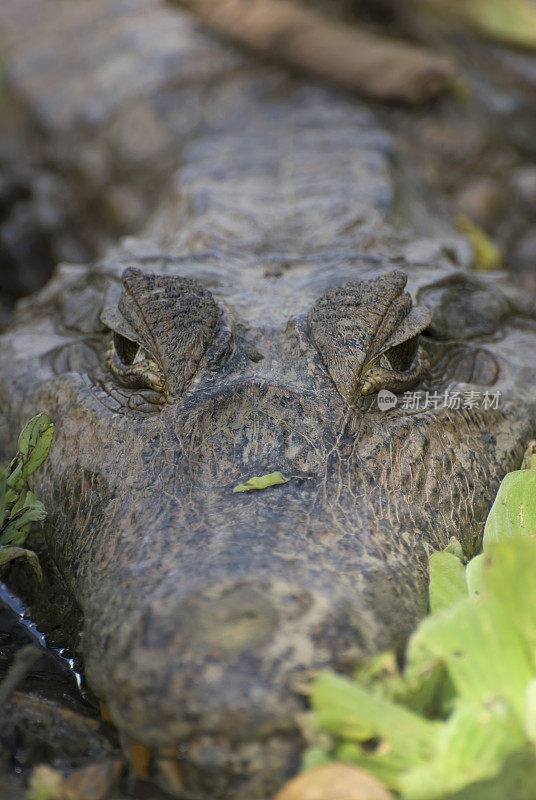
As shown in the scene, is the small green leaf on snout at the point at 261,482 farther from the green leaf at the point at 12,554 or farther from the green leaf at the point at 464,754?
the green leaf at the point at 464,754

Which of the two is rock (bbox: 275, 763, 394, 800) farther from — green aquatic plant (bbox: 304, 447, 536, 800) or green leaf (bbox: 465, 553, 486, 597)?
green leaf (bbox: 465, 553, 486, 597)

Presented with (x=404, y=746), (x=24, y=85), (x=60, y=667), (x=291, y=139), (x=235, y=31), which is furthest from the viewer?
(x=24, y=85)

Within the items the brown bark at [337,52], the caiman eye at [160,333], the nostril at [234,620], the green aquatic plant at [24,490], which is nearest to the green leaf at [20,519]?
the green aquatic plant at [24,490]

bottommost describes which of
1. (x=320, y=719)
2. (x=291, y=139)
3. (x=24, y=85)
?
(x=24, y=85)

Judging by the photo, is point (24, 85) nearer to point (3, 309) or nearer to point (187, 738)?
point (3, 309)

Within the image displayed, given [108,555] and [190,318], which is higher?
[190,318]

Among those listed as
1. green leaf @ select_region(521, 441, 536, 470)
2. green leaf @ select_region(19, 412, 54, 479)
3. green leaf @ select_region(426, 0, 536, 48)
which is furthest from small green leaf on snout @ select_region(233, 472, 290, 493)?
green leaf @ select_region(426, 0, 536, 48)

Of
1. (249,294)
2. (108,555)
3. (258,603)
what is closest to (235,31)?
(249,294)
